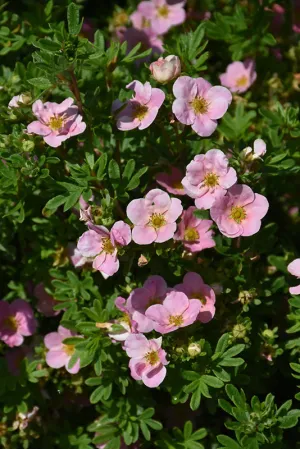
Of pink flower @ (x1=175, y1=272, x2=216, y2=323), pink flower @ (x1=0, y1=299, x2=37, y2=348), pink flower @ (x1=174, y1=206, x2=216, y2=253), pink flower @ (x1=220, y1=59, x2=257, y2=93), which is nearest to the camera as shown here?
pink flower @ (x1=175, y1=272, x2=216, y2=323)

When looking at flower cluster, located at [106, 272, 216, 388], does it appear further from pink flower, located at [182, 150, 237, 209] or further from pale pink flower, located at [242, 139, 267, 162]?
pale pink flower, located at [242, 139, 267, 162]

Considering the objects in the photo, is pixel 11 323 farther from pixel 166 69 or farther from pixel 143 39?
pixel 143 39

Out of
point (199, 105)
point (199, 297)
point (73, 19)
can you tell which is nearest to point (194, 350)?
point (199, 297)

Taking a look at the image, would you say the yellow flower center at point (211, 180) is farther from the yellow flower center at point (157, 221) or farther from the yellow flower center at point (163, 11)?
the yellow flower center at point (163, 11)

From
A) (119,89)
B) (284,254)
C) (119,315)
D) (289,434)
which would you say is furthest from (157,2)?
(289,434)

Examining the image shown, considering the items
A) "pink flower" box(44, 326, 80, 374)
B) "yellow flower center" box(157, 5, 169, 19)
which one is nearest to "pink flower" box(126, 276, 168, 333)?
"pink flower" box(44, 326, 80, 374)

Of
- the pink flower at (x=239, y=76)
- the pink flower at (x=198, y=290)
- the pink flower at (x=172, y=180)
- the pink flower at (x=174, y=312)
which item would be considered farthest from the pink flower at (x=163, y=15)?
the pink flower at (x=174, y=312)
